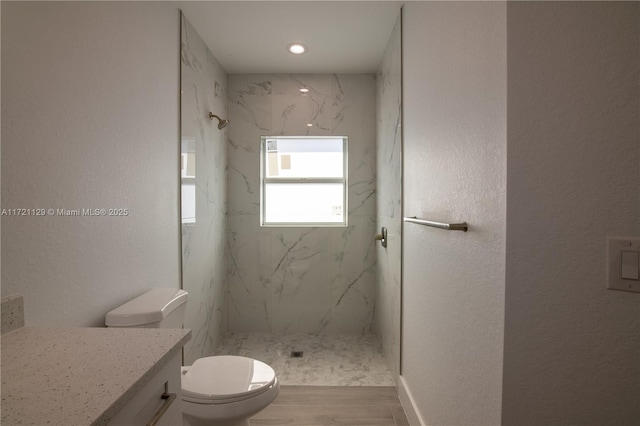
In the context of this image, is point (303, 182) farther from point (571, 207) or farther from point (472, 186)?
point (571, 207)

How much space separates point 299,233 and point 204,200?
0.97 m

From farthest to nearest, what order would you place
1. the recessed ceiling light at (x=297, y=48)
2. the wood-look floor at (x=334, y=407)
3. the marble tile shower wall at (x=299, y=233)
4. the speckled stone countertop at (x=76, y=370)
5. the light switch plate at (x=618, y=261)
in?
1. the marble tile shower wall at (x=299, y=233)
2. the recessed ceiling light at (x=297, y=48)
3. the wood-look floor at (x=334, y=407)
4. the light switch plate at (x=618, y=261)
5. the speckled stone countertop at (x=76, y=370)

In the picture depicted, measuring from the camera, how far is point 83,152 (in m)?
1.25

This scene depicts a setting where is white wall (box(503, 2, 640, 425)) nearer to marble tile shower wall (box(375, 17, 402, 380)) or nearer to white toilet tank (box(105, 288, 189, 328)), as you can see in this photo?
marble tile shower wall (box(375, 17, 402, 380))

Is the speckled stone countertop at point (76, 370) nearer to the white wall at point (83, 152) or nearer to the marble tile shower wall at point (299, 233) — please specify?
the white wall at point (83, 152)

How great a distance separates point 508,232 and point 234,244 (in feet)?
8.47

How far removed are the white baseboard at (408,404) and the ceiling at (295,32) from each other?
2.35 m

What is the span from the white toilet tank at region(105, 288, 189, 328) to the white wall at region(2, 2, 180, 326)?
76 millimetres

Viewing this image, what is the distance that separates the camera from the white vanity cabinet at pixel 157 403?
27.6 inches

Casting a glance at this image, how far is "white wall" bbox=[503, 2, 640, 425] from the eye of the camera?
0.82 m

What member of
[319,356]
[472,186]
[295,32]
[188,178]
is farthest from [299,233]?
[472,186]

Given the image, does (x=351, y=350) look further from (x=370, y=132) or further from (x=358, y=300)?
(x=370, y=132)

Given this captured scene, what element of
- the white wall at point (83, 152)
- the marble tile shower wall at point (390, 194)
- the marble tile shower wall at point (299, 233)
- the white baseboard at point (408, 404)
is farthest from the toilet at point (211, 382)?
the marble tile shower wall at point (299, 233)

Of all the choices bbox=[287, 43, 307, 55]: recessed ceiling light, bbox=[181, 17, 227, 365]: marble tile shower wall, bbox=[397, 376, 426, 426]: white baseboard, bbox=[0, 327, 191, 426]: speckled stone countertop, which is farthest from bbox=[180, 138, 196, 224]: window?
bbox=[397, 376, 426, 426]: white baseboard
